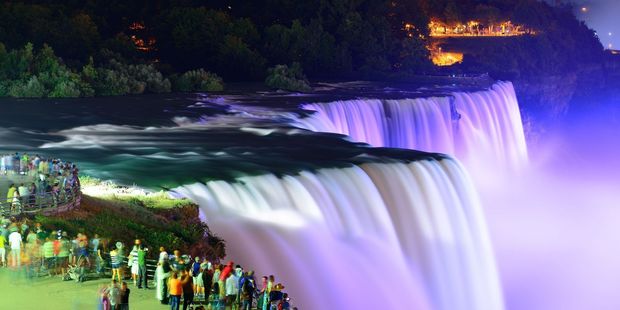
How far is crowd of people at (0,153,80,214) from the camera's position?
24688 millimetres

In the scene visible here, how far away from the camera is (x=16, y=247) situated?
71.8ft

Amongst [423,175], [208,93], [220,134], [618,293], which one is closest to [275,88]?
[208,93]

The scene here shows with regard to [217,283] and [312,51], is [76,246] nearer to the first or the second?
[217,283]

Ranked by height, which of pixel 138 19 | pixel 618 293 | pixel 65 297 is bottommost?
pixel 618 293

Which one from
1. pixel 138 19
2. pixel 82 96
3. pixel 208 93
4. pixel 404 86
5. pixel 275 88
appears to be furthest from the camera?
pixel 138 19

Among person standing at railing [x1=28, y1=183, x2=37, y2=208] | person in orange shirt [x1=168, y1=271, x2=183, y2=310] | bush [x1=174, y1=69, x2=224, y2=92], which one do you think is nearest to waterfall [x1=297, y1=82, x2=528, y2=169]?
bush [x1=174, y1=69, x2=224, y2=92]

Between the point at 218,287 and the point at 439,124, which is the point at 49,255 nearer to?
the point at 218,287

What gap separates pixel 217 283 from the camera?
2152 cm

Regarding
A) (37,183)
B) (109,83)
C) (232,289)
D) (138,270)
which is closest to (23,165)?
(37,183)

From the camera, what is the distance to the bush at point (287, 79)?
228 feet

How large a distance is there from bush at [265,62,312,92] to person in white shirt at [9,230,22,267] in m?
47.1

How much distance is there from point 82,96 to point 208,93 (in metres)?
7.85

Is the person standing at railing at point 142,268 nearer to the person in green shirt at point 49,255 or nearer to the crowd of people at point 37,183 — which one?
the person in green shirt at point 49,255

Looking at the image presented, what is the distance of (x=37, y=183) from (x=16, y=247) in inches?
219
